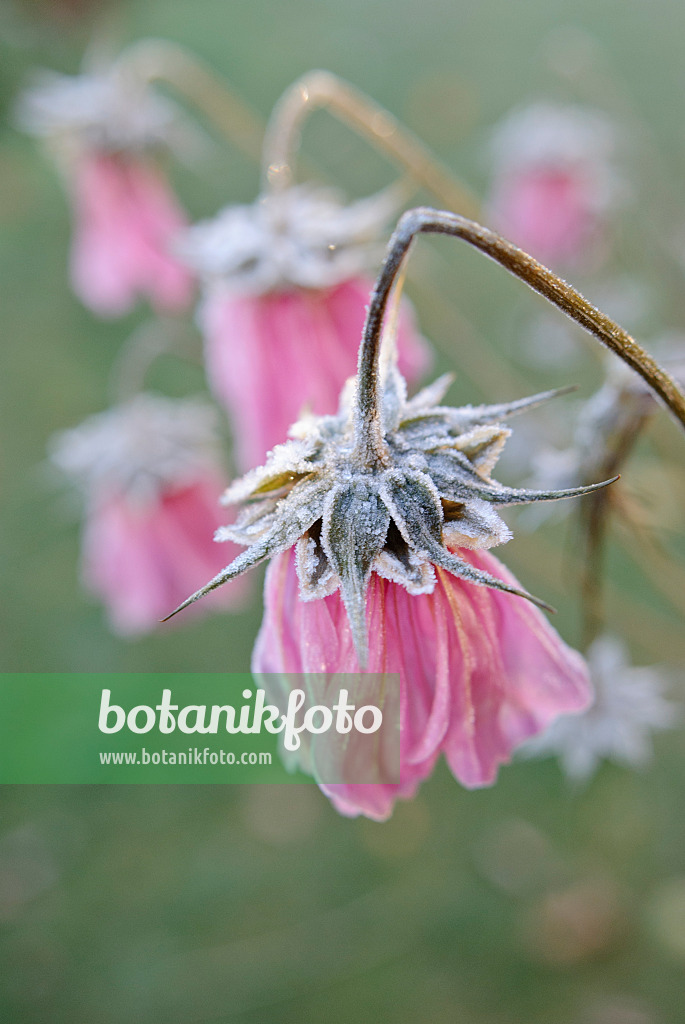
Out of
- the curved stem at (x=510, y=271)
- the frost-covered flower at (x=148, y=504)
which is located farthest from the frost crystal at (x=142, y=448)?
the curved stem at (x=510, y=271)

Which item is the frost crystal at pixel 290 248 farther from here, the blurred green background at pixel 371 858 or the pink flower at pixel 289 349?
the blurred green background at pixel 371 858

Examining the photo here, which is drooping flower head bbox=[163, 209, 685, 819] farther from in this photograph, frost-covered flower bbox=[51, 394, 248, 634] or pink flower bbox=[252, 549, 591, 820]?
frost-covered flower bbox=[51, 394, 248, 634]

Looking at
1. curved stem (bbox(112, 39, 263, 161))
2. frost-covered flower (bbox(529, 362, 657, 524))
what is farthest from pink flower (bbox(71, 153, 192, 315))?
frost-covered flower (bbox(529, 362, 657, 524))

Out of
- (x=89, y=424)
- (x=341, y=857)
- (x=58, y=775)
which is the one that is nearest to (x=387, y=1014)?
(x=341, y=857)

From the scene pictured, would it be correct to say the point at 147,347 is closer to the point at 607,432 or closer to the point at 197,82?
the point at 197,82

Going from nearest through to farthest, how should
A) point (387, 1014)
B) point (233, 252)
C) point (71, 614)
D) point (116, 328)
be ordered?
1. point (233, 252)
2. point (387, 1014)
3. point (71, 614)
4. point (116, 328)

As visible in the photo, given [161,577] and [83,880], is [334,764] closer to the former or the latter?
[161,577]
